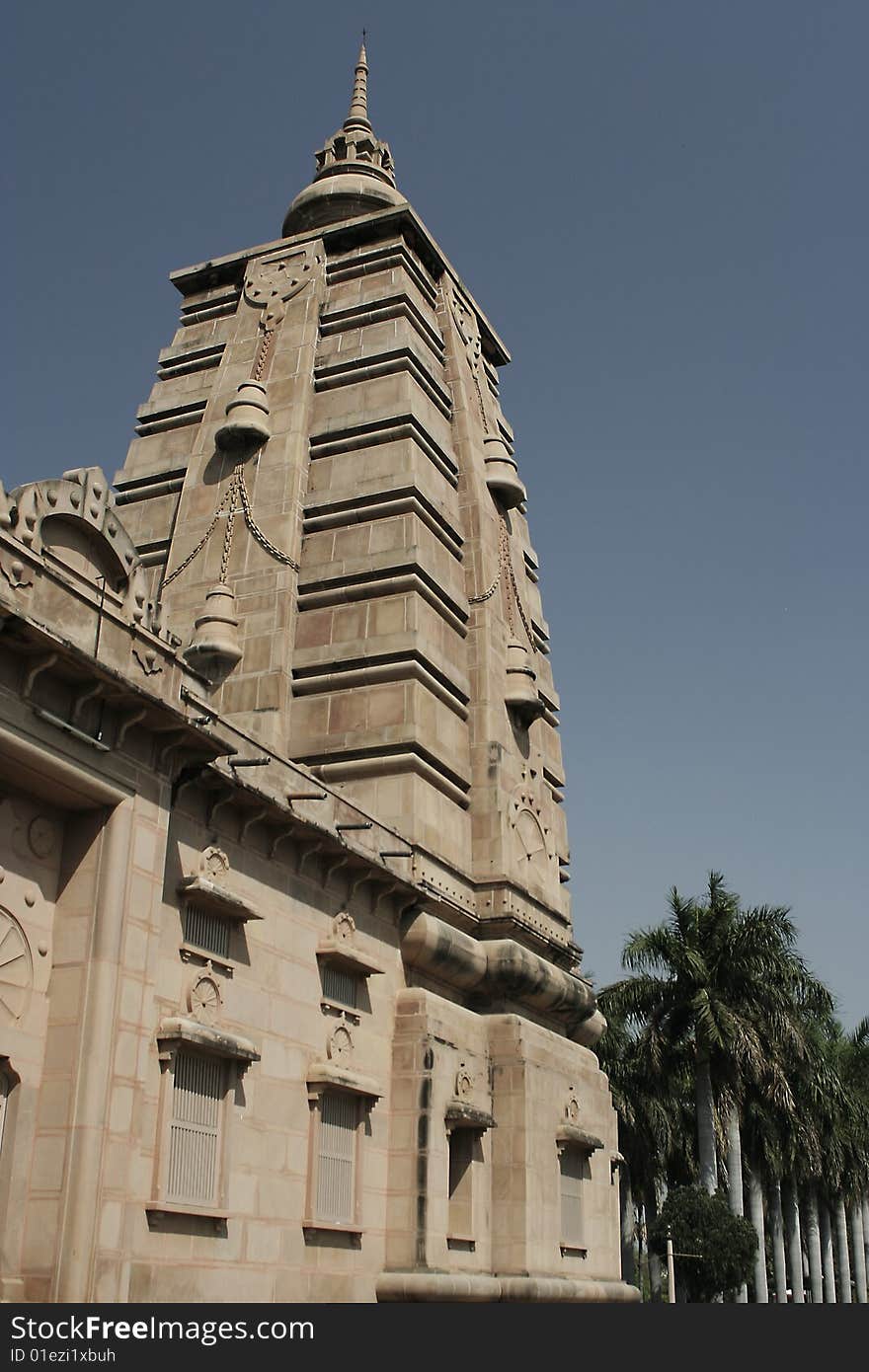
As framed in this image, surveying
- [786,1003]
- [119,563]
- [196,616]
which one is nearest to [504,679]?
[196,616]

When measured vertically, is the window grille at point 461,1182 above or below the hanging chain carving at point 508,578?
below

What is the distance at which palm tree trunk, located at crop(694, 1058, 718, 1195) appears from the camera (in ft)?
125

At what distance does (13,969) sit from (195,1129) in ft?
11.0

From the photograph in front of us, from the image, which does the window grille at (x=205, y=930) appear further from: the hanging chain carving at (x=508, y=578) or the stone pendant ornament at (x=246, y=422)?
the stone pendant ornament at (x=246, y=422)

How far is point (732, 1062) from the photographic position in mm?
39375

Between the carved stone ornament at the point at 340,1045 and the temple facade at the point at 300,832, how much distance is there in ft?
0.17

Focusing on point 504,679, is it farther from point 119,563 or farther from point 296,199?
point 296,199

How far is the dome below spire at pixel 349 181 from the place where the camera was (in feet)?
110

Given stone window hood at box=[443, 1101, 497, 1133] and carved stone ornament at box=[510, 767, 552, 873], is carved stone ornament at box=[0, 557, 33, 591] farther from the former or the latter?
carved stone ornament at box=[510, 767, 552, 873]

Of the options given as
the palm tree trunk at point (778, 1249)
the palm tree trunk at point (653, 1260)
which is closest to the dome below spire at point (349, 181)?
the palm tree trunk at point (653, 1260)

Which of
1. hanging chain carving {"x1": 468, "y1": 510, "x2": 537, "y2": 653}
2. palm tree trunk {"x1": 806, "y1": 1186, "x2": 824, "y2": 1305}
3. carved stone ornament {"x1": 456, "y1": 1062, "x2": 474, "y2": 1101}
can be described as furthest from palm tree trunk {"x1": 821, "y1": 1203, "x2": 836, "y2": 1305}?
carved stone ornament {"x1": 456, "y1": 1062, "x2": 474, "y2": 1101}

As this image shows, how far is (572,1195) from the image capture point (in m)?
24.3

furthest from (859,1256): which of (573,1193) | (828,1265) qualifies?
(573,1193)

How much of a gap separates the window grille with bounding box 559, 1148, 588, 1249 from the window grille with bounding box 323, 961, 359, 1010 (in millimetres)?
5864
